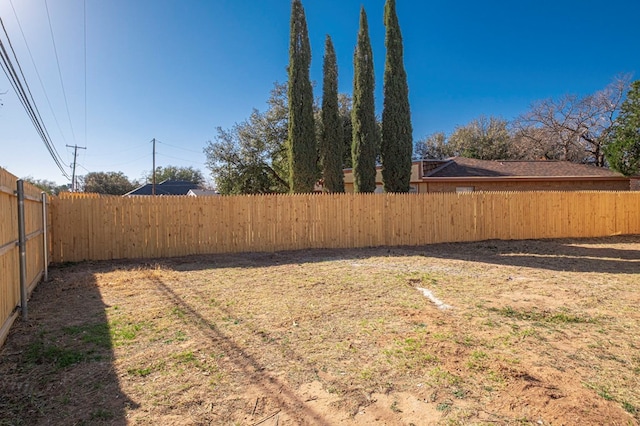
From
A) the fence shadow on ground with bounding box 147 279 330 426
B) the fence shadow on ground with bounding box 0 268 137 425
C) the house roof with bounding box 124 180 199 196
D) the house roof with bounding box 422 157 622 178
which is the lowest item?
the fence shadow on ground with bounding box 147 279 330 426

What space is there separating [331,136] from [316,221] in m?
4.37

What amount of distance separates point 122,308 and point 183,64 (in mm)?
12323

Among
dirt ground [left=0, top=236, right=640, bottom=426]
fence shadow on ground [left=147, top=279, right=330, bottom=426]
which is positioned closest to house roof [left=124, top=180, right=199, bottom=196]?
dirt ground [left=0, top=236, right=640, bottom=426]

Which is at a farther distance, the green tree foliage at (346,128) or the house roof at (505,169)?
the green tree foliage at (346,128)

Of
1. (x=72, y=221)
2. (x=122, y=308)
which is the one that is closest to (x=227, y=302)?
(x=122, y=308)

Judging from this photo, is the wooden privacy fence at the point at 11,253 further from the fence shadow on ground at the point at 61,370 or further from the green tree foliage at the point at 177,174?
the green tree foliage at the point at 177,174

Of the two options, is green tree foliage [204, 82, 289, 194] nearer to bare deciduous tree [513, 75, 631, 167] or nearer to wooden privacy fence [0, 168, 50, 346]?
wooden privacy fence [0, 168, 50, 346]

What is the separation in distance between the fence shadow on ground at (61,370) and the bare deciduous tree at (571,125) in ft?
98.3

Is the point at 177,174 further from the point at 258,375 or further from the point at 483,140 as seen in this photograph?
the point at 258,375

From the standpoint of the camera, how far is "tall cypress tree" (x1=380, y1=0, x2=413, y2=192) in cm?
1338

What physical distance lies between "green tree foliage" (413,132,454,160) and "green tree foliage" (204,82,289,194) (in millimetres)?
18976

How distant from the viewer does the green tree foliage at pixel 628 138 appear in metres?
13.4

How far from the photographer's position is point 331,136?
1388cm

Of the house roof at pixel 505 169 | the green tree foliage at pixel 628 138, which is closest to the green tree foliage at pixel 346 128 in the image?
the house roof at pixel 505 169
